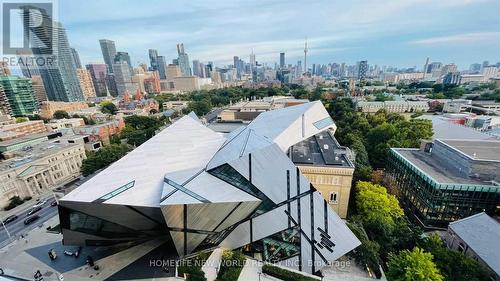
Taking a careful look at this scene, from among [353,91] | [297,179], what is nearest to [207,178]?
[297,179]

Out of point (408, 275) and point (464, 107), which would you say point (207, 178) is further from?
point (464, 107)

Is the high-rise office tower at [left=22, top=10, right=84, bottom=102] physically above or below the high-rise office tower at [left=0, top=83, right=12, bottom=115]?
above

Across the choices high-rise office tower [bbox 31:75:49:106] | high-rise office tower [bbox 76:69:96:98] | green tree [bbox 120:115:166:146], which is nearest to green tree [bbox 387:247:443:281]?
green tree [bbox 120:115:166:146]

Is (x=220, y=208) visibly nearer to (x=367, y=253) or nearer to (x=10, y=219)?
(x=367, y=253)

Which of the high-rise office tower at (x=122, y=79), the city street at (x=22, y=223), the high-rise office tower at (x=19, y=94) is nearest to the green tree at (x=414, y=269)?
the city street at (x=22, y=223)

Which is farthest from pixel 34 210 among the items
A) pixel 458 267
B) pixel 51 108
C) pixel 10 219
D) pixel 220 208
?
pixel 51 108

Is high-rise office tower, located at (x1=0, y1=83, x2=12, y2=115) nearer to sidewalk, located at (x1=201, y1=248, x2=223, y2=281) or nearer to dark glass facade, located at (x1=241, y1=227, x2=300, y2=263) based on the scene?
sidewalk, located at (x1=201, y1=248, x2=223, y2=281)
